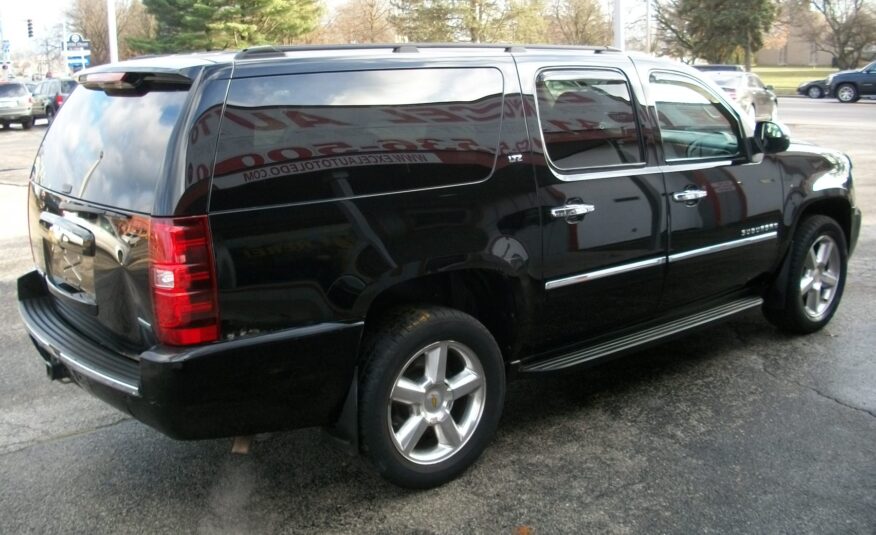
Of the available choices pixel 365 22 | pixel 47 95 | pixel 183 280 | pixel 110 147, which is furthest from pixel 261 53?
pixel 365 22

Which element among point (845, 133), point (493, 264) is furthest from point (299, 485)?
point (845, 133)

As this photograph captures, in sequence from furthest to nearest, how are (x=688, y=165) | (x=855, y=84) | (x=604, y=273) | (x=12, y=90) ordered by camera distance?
(x=855, y=84), (x=12, y=90), (x=688, y=165), (x=604, y=273)

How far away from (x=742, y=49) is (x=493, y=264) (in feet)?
182

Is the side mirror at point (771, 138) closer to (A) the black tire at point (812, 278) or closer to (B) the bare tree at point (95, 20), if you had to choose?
(A) the black tire at point (812, 278)

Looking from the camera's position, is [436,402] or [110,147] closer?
[110,147]

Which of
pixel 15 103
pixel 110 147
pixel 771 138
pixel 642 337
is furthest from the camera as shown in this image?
pixel 15 103

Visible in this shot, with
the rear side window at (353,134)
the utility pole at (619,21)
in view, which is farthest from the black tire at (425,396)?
the utility pole at (619,21)

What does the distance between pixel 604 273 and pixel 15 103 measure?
30.4 meters

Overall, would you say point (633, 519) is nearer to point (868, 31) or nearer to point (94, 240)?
point (94, 240)

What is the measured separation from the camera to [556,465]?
375cm

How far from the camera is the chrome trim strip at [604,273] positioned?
3852mm

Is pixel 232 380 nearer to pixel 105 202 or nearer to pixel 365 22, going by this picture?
pixel 105 202

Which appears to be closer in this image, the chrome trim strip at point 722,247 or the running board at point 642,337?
the running board at point 642,337

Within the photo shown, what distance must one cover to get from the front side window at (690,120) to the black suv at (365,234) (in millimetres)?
28
